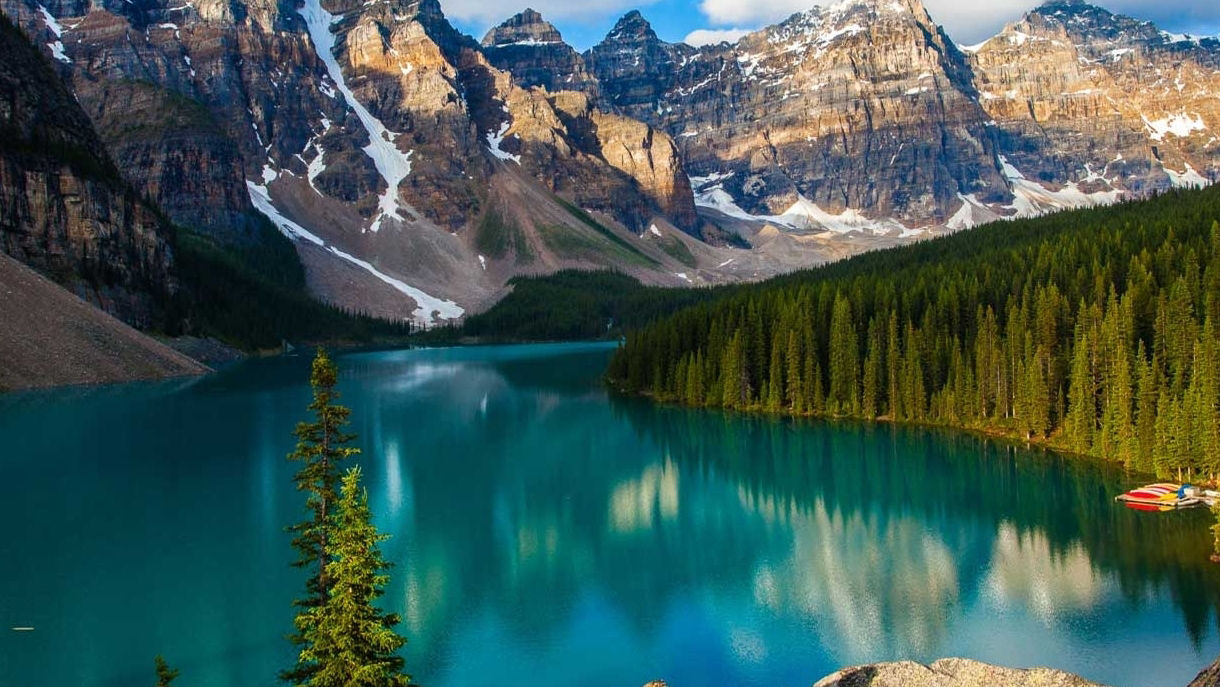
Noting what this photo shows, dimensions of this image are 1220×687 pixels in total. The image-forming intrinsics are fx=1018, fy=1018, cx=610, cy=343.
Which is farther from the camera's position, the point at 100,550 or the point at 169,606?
the point at 100,550

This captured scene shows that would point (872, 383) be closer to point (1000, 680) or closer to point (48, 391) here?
point (1000, 680)

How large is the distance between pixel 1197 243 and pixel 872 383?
21.5 metres

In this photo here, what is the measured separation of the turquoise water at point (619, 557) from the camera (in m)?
26.2

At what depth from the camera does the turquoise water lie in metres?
26.2

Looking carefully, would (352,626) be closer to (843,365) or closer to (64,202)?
(843,365)

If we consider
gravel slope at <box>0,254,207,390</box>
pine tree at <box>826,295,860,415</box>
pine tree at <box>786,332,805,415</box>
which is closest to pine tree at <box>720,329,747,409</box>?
pine tree at <box>786,332,805,415</box>

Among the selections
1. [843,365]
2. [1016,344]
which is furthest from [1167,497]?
[843,365]

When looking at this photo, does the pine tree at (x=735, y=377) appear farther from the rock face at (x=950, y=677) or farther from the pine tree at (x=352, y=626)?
the pine tree at (x=352, y=626)

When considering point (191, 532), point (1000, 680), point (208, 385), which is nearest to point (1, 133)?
point (208, 385)

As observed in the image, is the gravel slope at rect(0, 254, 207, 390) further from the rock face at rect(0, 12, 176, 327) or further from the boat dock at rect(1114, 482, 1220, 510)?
the boat dock at rect(1114, 482, 1220, 510)

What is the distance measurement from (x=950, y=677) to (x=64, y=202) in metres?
117

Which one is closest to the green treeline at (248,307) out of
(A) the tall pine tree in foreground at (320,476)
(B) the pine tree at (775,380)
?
(B) the pine tree at (775,380)

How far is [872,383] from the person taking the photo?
69.6 meters

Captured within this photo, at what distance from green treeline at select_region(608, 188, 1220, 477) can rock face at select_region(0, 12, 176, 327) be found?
202 ft
